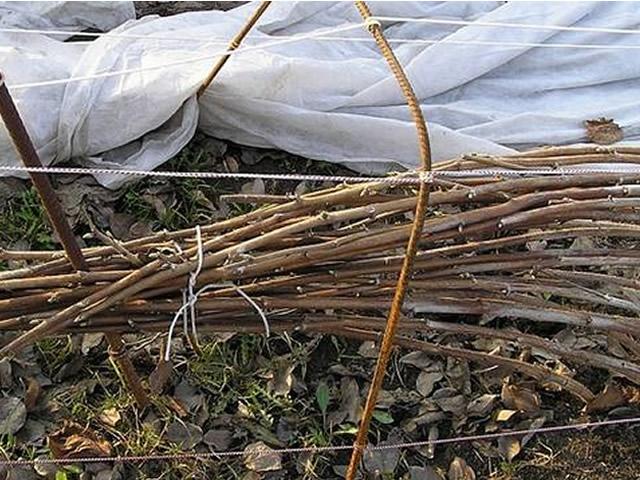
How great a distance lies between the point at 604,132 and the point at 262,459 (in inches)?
43.4

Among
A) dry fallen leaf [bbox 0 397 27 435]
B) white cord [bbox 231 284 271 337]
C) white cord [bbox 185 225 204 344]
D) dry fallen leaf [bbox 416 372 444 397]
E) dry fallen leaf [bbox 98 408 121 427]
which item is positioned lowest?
dry fallen leaf [bbox 416 372 444 397]

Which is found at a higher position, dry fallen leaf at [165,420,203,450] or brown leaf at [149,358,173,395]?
brown leaf at [149,358,173,395]

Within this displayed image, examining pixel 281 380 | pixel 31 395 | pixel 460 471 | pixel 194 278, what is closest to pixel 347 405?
pixel 281 380

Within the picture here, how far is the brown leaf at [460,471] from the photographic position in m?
1.72

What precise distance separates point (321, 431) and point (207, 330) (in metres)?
0.35

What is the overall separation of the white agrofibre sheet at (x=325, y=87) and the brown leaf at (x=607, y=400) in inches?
23.7

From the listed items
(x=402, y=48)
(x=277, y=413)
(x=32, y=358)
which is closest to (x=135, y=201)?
(x=32, y=358)

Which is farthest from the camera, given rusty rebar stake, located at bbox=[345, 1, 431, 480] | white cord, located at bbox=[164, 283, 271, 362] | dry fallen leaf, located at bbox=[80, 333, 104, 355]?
dry fallen leaf, located at bbox=[80, 333, 104, 355]

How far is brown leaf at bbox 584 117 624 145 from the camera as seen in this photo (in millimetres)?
2197

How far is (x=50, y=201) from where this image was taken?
1.44 m

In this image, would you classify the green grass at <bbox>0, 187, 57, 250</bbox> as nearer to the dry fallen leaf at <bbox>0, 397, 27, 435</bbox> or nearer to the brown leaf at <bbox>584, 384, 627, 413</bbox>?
the dry fallen leaf at <bbox>0, 397, 27, 435</bbox>

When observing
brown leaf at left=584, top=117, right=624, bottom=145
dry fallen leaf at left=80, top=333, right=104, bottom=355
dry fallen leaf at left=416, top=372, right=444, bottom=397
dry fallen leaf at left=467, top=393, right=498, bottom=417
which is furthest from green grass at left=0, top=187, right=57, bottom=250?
brown leaf at left=584, top=117, right=624, bottom=145

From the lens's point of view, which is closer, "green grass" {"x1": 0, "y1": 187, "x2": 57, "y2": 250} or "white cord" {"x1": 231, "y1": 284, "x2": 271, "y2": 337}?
"white cord" {"x1": 231, "y1": 284, "x2": 271, "y2": 337}

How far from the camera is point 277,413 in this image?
1.80m
